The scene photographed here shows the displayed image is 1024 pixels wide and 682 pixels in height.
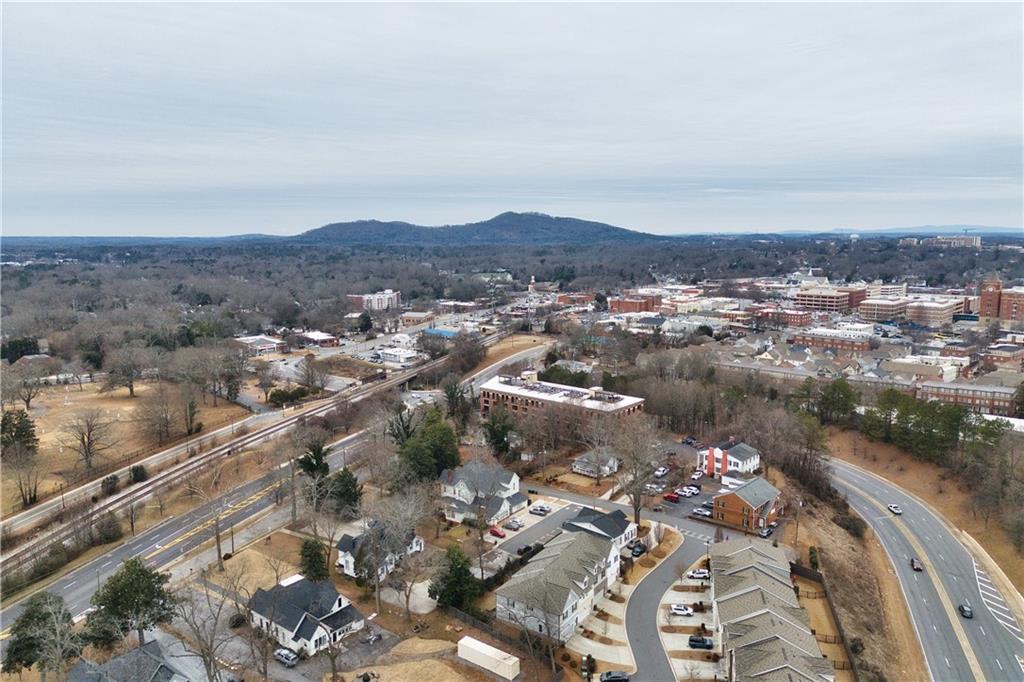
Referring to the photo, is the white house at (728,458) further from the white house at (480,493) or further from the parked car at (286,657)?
the parked car at (286,657)

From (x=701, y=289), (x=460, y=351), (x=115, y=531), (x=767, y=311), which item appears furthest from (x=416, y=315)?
(x=115, y=531)

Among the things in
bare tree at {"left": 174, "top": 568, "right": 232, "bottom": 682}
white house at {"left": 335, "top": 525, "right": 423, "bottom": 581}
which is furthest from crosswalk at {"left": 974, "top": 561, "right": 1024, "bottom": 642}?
bare tree at {"left": 174, "top": 568, "right": 232, "bottom": 682}

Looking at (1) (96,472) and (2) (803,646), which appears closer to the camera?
(2) (803,646)

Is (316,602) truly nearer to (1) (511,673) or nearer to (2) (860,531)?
(1) (511,673)

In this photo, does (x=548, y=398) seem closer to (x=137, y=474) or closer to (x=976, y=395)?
(x=137, y=474)

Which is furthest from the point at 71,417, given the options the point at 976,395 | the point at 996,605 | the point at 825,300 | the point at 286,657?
the point at 825,300
